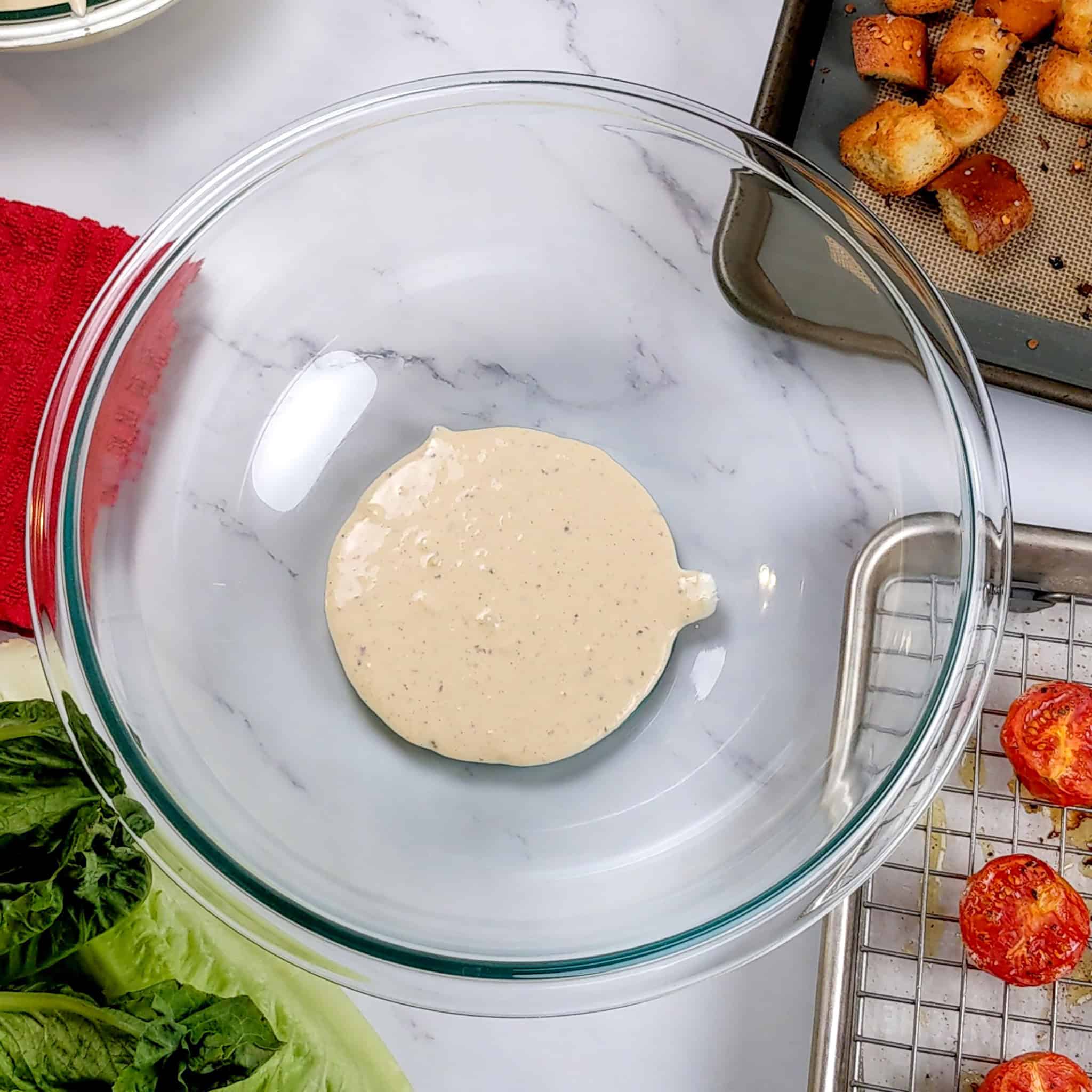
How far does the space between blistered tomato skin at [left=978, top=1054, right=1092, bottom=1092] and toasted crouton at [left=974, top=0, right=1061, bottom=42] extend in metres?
0.78

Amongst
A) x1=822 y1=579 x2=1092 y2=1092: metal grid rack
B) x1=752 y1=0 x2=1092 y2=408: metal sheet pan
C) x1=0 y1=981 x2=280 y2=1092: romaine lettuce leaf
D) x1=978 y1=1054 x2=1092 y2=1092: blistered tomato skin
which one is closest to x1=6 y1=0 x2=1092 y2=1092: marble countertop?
x1=752 y1=0 x2=1092 y2=408: metal sheet pan

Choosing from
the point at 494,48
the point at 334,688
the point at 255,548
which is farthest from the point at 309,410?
the point at 494,48

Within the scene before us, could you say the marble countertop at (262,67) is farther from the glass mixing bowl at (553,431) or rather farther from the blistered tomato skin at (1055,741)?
the blistered tomato skin at (1055,741)

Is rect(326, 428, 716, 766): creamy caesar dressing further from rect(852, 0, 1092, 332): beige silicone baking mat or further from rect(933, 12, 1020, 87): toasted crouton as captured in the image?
rect(933, 12, 1020, 87): toasted crouton

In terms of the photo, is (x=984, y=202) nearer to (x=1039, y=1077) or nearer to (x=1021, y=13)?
(x=1021, y=13)

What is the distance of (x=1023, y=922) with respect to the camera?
0.81 meters

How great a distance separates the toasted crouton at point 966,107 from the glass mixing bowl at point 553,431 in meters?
0.17

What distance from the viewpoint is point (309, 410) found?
94 cm

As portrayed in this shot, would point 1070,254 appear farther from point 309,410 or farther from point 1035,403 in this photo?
point 309,410

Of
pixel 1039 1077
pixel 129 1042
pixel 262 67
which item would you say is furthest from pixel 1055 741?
pixel 262 67

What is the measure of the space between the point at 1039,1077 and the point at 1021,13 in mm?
801

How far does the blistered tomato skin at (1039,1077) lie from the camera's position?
83 centimetres

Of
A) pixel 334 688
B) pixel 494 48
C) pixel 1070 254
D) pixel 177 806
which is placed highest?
pixel 494 48

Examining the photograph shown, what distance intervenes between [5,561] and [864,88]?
2.57 ft
